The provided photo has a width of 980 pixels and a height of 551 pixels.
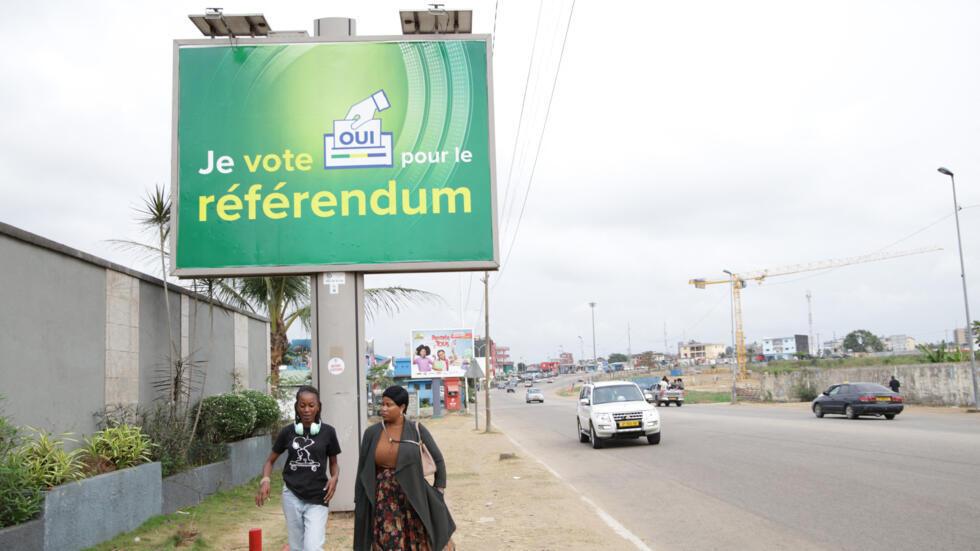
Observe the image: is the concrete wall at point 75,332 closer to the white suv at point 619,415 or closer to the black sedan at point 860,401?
the white suv at point 619,415

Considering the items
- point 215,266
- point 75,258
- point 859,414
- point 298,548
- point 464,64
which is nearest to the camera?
point 298,548

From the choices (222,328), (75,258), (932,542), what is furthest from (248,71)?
(932,542)

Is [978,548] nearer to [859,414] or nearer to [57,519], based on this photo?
[57,519]

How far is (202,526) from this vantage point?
9789 mm

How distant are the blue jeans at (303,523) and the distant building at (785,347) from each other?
159m

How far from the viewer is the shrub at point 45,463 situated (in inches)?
291

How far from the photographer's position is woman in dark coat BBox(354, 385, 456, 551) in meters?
5.65

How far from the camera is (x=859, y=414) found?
29719mm

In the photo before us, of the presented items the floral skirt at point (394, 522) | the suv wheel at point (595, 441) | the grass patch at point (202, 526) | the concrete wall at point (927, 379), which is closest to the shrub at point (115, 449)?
the grass patch at point (202, 526)

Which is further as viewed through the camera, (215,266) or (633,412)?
(633,412)

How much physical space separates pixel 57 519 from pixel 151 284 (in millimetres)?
A: 5007

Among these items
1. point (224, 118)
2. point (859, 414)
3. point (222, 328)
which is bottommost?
point (859, 414)

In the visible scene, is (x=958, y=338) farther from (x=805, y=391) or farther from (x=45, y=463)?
(x=45, y=463)

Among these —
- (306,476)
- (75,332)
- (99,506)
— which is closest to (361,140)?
(75,332)
